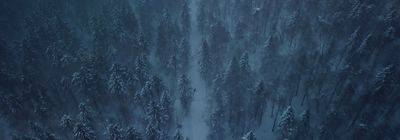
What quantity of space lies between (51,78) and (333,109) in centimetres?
5710

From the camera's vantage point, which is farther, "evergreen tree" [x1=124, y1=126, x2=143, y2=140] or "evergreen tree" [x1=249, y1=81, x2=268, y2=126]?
"evergreen tree" [x1=249, y1=81, x2=268, y2=126]

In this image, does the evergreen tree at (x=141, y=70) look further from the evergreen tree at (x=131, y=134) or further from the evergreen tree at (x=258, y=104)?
the evergreen tree at (x=258, y=104)

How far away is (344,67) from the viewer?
190ft

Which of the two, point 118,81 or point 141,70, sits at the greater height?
point 141,70

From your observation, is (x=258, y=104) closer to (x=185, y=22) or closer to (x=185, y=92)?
(x=185, y=92)

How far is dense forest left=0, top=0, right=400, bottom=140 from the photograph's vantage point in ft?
176

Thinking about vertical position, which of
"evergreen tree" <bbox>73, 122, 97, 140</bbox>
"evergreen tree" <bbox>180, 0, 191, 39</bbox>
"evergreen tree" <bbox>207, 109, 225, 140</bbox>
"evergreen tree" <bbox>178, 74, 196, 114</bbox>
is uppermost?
"evergreen tree" <bbox>180, 0, 191, 39</bbox>

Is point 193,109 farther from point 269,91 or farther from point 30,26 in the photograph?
point 30,26

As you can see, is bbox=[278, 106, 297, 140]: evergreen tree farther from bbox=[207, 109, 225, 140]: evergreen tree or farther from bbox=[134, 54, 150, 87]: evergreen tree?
bbox=[134, 54, 150, 87]: evergreen tree

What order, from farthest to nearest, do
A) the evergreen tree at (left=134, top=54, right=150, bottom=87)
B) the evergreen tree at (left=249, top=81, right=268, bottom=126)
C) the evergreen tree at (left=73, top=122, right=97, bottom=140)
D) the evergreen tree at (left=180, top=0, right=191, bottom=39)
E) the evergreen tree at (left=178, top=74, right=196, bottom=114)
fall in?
the evergreen tree at (left=180, top=0, right=191, bottom=39) < the evergreen tree at (left=134, top=54, right=150, bottom=87) < the evergreen tree at (left=178, top=74, right=196, bottom=114) < the evergreen tree at (left=249, top=81, right=268, bottom=126) < the evergreen tree at (left=73, top=122, right=97, bottom=140)

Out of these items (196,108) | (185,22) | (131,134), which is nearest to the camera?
(131,134)

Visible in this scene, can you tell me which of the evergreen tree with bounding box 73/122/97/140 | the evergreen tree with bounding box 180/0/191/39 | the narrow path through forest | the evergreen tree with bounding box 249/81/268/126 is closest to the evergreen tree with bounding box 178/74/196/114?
the narrow path through forest

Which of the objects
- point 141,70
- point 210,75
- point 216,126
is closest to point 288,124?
point 216,126

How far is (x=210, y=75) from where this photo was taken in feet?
230
